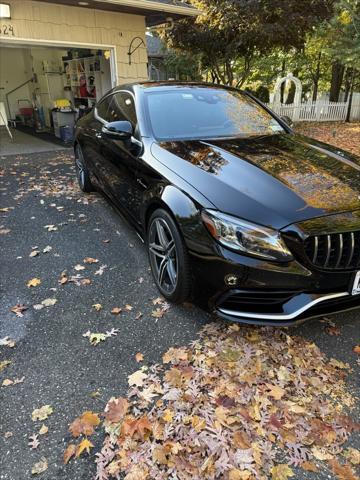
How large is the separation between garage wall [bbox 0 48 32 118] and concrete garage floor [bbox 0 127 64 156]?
3470mm

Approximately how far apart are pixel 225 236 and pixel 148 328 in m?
0.92

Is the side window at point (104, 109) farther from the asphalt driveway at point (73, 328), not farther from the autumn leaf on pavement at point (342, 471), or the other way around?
the autumn leaf on pavement at point (342, 471)

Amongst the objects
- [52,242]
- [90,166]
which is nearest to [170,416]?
[52,242]

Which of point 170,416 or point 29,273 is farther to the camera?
point 29,273

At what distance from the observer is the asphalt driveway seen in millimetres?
1938

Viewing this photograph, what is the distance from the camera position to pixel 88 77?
10781 mm

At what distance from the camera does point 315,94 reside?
71.5 feet

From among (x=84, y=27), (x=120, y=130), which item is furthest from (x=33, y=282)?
(x=84, y=27)

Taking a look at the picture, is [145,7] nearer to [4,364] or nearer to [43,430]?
[4,364]

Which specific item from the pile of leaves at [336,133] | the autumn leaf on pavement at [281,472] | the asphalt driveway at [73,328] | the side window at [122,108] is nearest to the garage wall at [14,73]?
the pile of leaves at [336,133]

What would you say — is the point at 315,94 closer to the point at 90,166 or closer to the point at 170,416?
the point at 90,166

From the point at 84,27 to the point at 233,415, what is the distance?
8.54 m

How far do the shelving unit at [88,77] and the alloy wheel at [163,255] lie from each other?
8064 mm

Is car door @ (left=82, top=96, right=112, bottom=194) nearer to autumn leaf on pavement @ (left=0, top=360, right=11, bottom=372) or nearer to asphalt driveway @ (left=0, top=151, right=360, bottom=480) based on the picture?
asphalt driveway @ (left=0, top=151, right=360, bottom=480)
